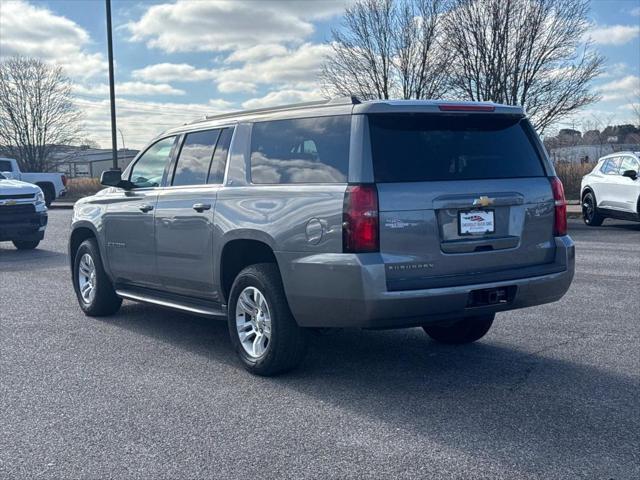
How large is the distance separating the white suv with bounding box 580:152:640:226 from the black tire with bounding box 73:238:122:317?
479 inches

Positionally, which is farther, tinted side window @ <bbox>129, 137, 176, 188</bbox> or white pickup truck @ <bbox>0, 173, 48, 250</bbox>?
white pickup truck @ <bbox>0, 173, 48, 250</bbox>

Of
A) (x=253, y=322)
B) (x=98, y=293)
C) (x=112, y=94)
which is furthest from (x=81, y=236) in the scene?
(x=112, y=94)

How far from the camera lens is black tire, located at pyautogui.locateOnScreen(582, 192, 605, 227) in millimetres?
17895

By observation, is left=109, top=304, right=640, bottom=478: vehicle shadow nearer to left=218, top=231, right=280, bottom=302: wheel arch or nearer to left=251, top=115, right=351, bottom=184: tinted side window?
left=218, top=231, right=280, bottom=302: wheel arch

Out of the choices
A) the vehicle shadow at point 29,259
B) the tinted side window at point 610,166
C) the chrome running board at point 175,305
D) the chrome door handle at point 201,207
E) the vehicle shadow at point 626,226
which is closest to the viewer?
the chrome door handle at point 201,207

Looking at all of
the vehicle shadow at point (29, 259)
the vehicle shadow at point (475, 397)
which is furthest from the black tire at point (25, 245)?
the vehicle shadow at point (475, 397)

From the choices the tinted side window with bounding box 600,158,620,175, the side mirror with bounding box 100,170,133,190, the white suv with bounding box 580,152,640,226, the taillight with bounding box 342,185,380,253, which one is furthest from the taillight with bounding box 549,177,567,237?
the tinted side window with bounding box 600,158,620,175

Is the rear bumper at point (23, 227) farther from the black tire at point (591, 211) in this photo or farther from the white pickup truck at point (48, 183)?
the white pickup truck at point (48, 183)

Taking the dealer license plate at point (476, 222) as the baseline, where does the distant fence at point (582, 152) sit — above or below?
above

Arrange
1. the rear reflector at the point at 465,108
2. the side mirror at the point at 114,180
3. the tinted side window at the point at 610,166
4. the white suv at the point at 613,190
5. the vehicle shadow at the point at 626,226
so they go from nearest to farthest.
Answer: the rear reflector at the point at 465,108
the side mirror at the point at 114,180
the white suv at the point at 613,190
the tinted side window at the point at 610,166
the vehicle shadow at the point at 626,226

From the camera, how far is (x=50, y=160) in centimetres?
5488

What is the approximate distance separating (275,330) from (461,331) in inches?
71.6

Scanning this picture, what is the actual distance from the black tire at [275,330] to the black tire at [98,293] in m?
2.57

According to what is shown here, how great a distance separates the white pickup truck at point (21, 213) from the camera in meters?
13.9
